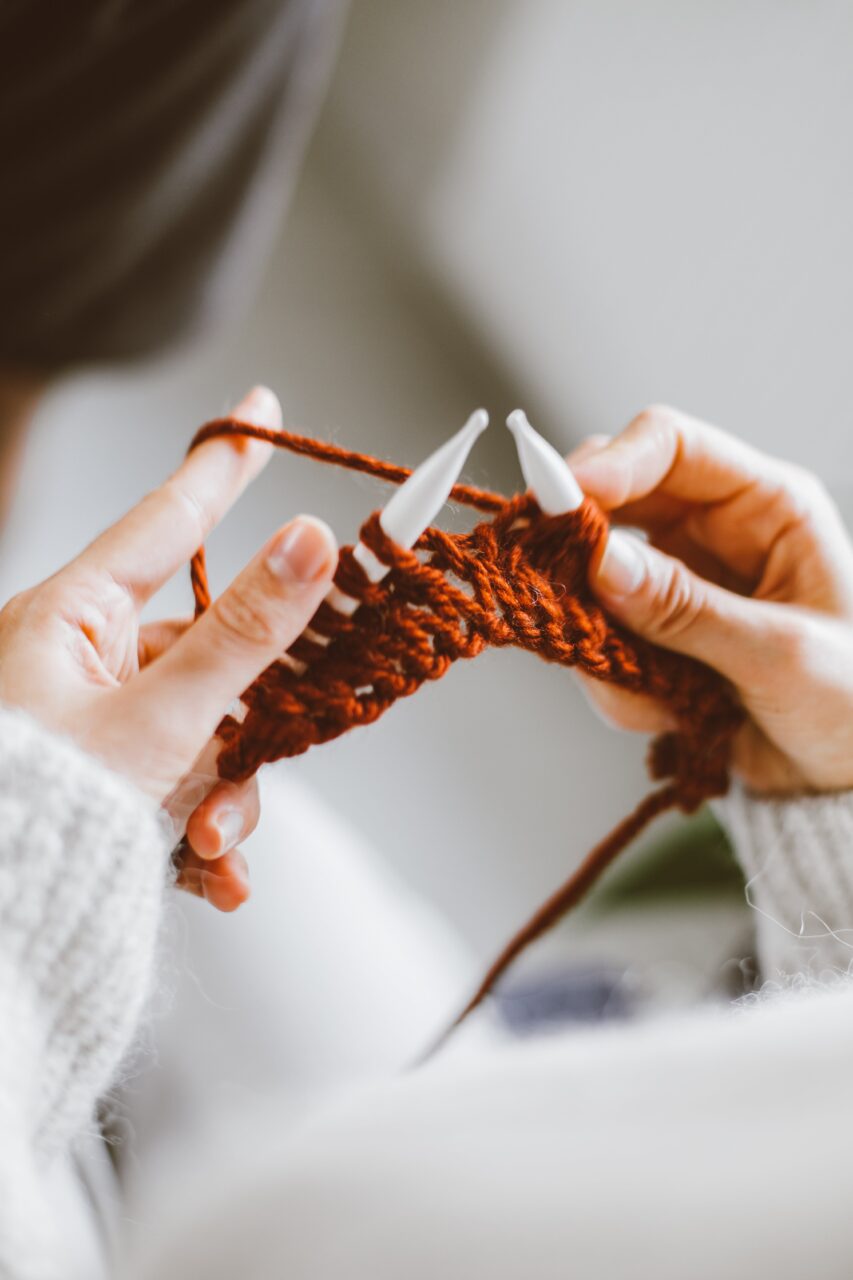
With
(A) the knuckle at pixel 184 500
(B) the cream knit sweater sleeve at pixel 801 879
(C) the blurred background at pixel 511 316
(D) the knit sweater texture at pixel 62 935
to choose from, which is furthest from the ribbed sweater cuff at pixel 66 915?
(B) the cream knit sweater sleeve at pixel 801 879

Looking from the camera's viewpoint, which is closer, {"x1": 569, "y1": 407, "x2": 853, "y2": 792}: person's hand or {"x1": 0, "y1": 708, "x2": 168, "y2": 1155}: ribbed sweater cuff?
{"x1": 0, "y1": 708, "x2": 168, "y2": 1155}: ribbed sweater cuff

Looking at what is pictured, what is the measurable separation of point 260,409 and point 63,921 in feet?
1.32

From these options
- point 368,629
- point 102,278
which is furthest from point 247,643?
point 102,278

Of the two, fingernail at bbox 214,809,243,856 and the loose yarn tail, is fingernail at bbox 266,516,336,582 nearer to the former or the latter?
fingernail at bbox 214,809,243,856

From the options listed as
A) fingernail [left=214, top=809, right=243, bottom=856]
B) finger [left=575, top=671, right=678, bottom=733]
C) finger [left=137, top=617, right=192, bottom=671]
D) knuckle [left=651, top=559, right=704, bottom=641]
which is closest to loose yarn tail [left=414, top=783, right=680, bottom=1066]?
finger [left=575, top=671, right=678, bottom=733]

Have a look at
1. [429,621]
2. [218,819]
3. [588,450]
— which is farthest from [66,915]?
[588,450]

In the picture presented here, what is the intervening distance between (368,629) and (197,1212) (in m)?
0.32

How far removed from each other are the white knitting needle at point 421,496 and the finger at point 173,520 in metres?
0.17

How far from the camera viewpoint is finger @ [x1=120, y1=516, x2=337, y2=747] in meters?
0.47

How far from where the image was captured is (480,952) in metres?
0.97

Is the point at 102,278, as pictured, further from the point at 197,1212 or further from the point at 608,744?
the point at 197,1212

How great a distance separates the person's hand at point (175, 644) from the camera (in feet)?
1.54

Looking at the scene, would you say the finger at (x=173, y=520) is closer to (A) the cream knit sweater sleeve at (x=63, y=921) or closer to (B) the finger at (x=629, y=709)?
(A) the cream knit sweater sleeve at (x=63, y=921)

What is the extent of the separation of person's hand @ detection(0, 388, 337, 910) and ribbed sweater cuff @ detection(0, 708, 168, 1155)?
1.2 inches
